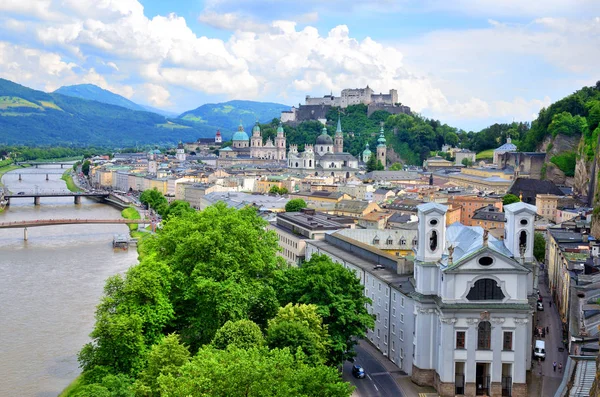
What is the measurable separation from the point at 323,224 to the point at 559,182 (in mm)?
35319

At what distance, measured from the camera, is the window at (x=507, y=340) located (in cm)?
2281

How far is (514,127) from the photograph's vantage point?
354 feet

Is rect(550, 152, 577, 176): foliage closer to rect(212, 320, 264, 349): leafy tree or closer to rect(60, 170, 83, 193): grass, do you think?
rect(212, 320, 264, 349): leafy tree

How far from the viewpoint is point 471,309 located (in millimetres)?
22719

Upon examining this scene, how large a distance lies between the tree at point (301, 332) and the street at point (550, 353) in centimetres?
681

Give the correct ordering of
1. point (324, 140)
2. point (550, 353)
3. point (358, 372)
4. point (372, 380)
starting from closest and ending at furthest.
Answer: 1. point (372, 380)
2. point (358, 372)
3. point (550, 353)
4. point (324, 140)

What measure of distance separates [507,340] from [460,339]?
1381 mm

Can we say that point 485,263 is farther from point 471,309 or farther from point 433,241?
point 433,241

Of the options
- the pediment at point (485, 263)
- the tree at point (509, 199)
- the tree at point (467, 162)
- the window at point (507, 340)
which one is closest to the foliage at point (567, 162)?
the tree at point (509, 199)

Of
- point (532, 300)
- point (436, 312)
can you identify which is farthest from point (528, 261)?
point (436, 312)

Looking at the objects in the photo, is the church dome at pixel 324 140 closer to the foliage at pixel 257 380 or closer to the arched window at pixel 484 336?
the arched window at pixel 484 336

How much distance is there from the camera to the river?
26594mm

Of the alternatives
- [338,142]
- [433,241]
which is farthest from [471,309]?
[338,142]

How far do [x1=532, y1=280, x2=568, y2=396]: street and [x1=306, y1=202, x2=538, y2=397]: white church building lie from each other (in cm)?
65
